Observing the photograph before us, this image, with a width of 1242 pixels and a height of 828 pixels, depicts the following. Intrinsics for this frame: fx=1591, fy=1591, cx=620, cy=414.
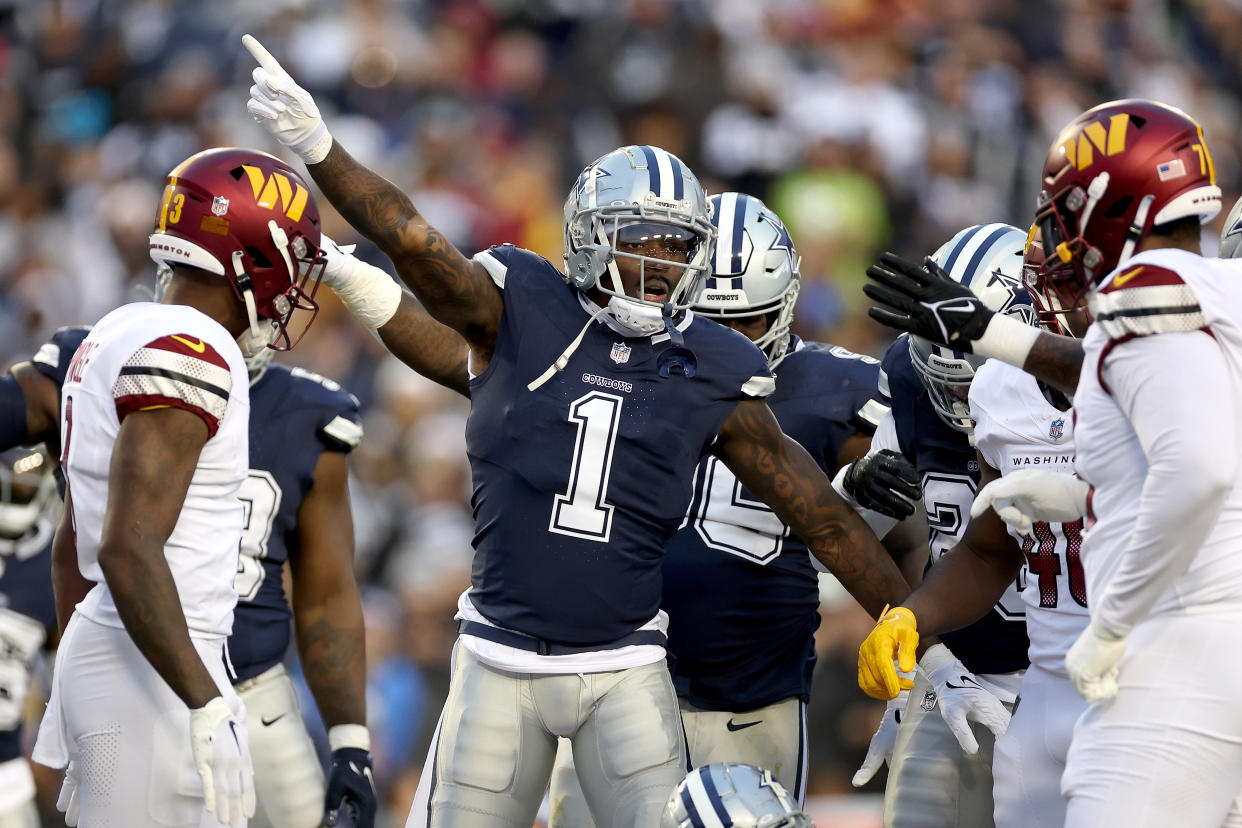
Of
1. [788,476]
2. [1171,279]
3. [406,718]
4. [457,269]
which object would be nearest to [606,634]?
[788,476]

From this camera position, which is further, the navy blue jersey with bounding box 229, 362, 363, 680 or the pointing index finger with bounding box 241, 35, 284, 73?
the navy blue jersey with bounding box 229, 362, 363, 680

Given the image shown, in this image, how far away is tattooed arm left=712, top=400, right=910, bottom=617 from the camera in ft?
13.0

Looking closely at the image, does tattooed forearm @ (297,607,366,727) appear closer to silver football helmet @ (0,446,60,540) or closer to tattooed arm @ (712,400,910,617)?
silver football helmet @ (0,446,60,540)

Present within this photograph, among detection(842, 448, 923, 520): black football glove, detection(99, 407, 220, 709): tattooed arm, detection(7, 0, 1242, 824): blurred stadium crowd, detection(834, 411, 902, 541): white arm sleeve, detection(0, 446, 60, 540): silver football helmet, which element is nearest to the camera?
detection(99, 407, 220, 709): tattooed arm

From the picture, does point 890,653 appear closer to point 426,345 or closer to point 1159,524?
point 1159,524

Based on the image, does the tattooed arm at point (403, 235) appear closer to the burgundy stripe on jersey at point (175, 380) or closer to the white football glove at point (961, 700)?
the burgundy stripe on jersey at point (175, 380)

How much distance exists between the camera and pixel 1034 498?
351 cm

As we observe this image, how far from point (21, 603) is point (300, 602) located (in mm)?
897

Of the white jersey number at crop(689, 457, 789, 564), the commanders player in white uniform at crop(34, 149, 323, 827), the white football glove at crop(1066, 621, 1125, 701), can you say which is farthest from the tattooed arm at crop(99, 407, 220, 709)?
the white football glove at crop(1066, 621, 1125, 701)

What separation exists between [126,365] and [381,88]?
722 cm

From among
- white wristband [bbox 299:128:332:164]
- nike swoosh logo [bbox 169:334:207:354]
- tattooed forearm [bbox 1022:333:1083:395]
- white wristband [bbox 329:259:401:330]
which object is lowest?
nike swoosh logo [bbox 169:334:207:354]

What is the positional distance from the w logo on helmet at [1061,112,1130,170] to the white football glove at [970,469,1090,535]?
680 mm

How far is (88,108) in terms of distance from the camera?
1060cm

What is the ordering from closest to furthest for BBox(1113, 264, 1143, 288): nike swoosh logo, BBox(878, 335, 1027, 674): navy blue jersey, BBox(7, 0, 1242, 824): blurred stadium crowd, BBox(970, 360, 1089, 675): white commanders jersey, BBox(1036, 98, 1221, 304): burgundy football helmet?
BBox(1113, 264, 1143, 288): nike swoosh logo, BBox(1036, 98, 1221, 304): burgundy football helmet, BBox(970, 360, 1089, 675): white commanders jersey, BBox(878, 335, 1027, 674): navy blue jersey, BBox(7, 0, 1242, 824): blurred stadium crowd
